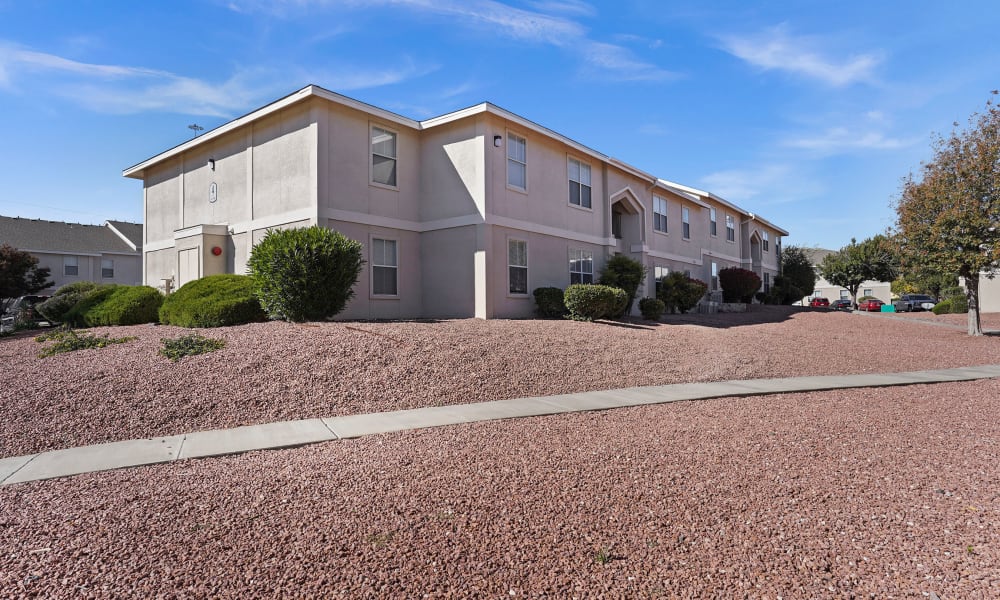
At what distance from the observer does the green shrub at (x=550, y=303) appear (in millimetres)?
16469

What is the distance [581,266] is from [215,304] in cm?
1166

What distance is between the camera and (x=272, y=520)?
401 cm

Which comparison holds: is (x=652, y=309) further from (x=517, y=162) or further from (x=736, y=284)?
(x=736, y=284)

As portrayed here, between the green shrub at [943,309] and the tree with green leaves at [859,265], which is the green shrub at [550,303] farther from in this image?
the tree with green leaves at [859,265]

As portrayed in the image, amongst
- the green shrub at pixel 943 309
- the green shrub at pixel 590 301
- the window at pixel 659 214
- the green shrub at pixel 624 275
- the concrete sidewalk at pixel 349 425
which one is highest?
the window at pixel 659 214

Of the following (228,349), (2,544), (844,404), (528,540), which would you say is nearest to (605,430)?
(528,540)

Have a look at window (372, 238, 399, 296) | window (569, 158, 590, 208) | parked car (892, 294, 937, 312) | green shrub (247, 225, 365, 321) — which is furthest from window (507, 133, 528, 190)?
parked car (892, 294, 937, 312)

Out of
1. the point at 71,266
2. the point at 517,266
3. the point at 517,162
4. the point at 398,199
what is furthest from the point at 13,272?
the point at 517,162

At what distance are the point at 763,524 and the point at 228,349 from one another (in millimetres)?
8586

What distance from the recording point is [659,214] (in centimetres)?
2492

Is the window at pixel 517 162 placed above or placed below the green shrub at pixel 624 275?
above

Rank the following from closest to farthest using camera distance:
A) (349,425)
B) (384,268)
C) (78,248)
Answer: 1. (349,425)
2. (384,268)
3. (78,248)

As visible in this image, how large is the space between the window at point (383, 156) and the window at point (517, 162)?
338 centimetres

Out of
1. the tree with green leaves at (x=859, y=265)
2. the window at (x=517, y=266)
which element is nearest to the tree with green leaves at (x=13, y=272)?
the window at (x=517, y=266)
